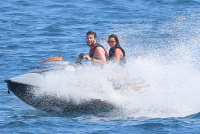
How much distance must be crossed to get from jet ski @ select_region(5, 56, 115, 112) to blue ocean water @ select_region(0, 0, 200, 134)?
178mm

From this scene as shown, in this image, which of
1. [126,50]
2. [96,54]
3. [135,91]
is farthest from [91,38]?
[126,50]

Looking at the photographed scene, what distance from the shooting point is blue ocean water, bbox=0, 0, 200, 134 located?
855 centimetres

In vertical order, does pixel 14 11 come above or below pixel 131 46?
above

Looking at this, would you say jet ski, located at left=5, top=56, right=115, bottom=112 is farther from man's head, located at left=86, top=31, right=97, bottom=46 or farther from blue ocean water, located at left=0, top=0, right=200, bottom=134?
man's head, located at left=86, top=31, right=97, bottom=46

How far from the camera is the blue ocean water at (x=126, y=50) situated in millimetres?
8555

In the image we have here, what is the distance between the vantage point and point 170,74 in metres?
10.9

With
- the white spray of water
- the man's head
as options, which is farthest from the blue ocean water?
the man's head

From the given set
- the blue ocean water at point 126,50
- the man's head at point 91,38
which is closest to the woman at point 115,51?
the man's head at point 91,38

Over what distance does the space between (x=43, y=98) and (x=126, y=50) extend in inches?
232

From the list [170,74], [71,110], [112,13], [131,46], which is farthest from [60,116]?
[112,13]

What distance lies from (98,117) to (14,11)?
14364 mm

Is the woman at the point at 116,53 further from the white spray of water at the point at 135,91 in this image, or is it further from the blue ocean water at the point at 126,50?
the blue ocean water at the point at 126,50

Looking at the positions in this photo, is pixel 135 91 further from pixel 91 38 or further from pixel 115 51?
pixel 91 38

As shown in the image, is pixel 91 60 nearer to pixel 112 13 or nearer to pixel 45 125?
pixel 45 125
